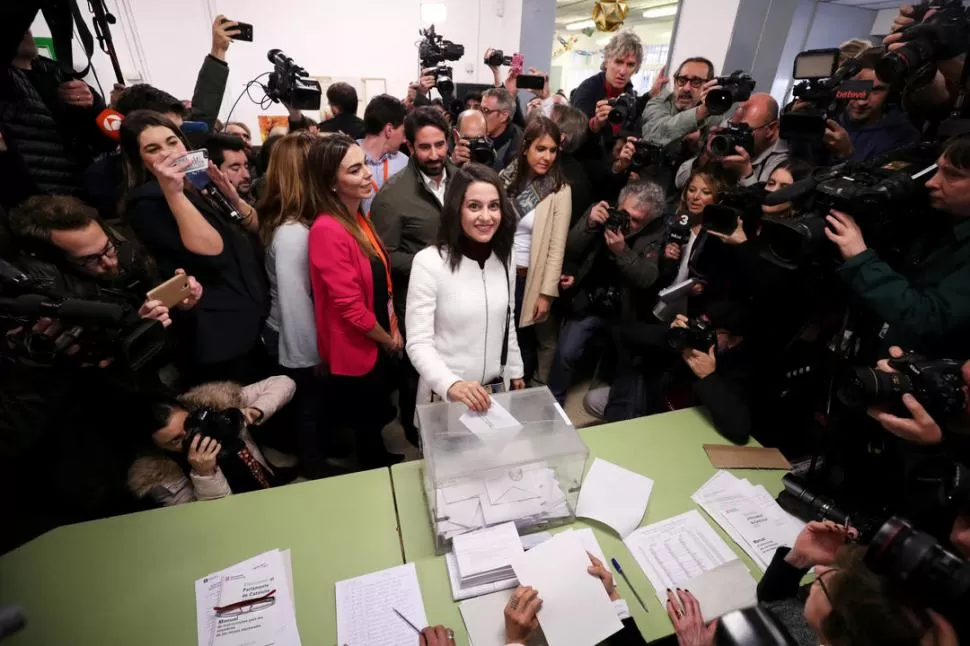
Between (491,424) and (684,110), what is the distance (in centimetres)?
256

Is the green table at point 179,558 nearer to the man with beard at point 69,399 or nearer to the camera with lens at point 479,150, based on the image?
the man with beard at point 69,399

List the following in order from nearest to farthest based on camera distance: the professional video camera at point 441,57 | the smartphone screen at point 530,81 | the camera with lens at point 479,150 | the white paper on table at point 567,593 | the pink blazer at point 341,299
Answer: the white paper on table at point 567,593
the pink blazer at point 341,299
the camera with lens at point 479,150
the smartphone screen at point 530,81
the professional video camera at point 441,57

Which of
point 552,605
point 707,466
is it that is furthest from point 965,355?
point 552,605

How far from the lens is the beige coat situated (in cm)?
242

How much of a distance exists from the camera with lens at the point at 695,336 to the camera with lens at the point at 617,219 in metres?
0.67

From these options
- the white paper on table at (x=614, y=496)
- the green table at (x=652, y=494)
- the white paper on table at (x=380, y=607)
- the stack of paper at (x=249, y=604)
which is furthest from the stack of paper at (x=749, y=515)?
the stack of paper at (x=249, y=604)

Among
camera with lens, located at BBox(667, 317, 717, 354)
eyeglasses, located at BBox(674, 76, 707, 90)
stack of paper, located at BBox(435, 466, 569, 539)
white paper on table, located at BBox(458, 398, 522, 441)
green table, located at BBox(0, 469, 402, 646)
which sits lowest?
green table, located at BBox(0, 469, 402, 646)

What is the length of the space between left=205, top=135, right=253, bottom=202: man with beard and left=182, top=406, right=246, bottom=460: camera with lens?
1287 mm

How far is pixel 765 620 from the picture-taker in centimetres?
90

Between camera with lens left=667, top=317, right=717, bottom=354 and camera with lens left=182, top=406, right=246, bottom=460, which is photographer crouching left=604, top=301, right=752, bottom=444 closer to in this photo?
camera with lens left=667, top=317, right=717, bottom=354

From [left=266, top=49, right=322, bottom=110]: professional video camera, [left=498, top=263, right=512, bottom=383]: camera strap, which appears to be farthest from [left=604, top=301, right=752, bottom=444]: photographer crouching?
[left=266, top=49, right=322, bottom=110]: professional video camera

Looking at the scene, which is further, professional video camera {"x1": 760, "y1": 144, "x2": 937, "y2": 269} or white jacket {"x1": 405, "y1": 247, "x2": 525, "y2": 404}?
white jacket {"x1": 405, "y1": 247, "x2": 525, "y2": 404}

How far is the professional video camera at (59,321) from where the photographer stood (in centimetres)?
111

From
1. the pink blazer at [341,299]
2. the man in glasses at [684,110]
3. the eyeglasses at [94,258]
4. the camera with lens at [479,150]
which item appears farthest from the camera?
the man in glasses at [684,110]
